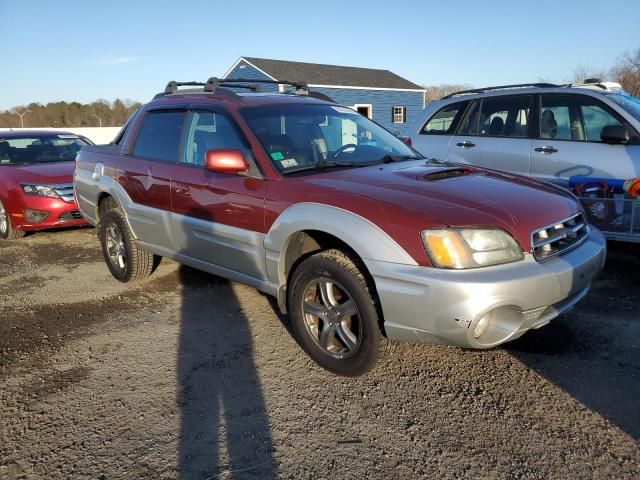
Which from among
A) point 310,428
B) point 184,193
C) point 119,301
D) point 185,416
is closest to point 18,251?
point 119,301

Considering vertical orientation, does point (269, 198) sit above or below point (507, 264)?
above

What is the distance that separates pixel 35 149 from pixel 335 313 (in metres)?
7.29

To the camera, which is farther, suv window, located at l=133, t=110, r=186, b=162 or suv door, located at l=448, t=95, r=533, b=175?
suv door, located at l=448, t=95, r=533, b=175

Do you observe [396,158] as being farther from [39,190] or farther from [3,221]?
[3,221]

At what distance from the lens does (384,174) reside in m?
3.50

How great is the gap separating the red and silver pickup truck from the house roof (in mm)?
22507

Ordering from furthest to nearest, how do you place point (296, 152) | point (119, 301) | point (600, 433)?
point (119, 301) < point (296, 152) < point (600, 433)

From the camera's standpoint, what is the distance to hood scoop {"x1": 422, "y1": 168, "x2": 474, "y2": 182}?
3.45 m

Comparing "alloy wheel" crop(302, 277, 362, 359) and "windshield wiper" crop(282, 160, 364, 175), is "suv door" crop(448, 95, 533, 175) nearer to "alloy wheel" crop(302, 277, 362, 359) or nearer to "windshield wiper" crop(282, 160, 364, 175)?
"windshield wiper" crop(282, 160, 364, 175)

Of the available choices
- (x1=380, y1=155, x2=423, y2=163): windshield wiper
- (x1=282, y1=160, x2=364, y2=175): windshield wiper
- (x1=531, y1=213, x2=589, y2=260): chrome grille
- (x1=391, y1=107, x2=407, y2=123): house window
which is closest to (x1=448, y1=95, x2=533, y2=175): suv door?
(x1=380, y1=155, x2=423, y2=163): windshield wiper

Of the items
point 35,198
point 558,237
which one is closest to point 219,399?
point 558,237

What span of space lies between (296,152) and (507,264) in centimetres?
174

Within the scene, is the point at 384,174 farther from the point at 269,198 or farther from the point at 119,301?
the point at 119,301

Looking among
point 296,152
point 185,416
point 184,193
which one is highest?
point 296,152
